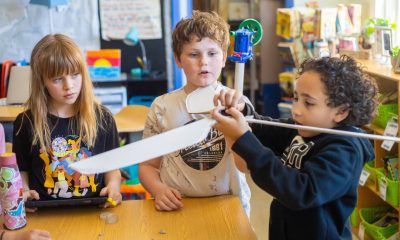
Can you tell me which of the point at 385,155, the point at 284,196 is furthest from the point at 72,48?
the point at 385,155

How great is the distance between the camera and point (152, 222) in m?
1.35

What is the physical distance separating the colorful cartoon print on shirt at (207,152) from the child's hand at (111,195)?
0.23m

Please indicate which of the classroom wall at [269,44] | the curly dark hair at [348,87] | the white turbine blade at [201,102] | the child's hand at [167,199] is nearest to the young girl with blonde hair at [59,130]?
the child's hand at [167,199]

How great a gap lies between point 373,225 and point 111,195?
172 cm

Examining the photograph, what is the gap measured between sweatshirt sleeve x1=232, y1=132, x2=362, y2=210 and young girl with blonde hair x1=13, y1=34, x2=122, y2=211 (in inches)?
22.3

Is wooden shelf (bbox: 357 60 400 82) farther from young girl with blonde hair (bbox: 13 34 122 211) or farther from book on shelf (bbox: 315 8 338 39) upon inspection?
young girl with blonde hair (bbox: 13 34 122 211)

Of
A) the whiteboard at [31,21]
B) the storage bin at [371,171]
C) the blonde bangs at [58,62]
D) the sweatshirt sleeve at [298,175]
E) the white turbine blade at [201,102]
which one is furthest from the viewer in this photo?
the whiteboard at [31,21]

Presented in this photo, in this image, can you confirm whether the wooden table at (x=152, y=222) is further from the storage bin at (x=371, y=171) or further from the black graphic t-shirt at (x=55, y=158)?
the storage bin at (x=371, y=171)

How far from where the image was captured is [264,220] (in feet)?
10.5

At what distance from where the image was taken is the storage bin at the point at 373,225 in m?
2.62

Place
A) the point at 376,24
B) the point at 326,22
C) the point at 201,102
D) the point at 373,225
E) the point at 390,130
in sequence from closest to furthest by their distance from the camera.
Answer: the point at 201,102, the point at 390,130, the point at 373,225, the point at 376,24, the point at 326,22

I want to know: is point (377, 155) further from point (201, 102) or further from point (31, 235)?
point (31, 235)

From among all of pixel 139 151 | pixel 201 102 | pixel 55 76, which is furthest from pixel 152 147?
pixel 55 76

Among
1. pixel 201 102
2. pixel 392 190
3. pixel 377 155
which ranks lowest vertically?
pixel 392 190
